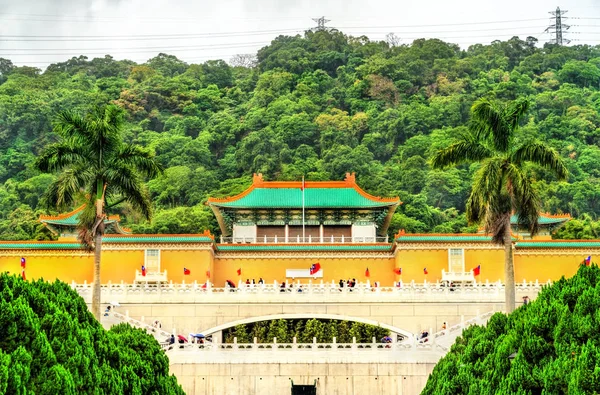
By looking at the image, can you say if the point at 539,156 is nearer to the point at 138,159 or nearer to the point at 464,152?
the point at 464,152

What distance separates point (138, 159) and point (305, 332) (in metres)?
9.79

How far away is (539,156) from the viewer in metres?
32.2

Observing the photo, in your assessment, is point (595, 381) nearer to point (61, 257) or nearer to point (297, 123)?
point (61, 257)

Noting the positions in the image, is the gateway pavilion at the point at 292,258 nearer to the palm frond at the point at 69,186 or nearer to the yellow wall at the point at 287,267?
the yellow wall at the point at 287,267

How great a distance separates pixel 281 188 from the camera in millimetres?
52062

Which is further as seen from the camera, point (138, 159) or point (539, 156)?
point (138, 159)

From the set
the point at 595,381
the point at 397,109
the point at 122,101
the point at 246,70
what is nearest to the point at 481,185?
the point at 595,381

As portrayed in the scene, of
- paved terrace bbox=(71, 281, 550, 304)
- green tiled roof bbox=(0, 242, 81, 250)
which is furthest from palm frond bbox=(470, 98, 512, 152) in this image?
green tiled roof bbox=(0, 242, 81, 250)

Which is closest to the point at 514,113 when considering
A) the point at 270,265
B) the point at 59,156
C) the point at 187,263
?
the point at 59,156

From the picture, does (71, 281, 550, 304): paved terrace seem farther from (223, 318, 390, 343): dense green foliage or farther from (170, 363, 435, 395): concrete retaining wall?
(170, 363, 435, 395): concrete retaining wall

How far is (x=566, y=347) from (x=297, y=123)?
244ft

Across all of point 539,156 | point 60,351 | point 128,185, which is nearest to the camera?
point 60,351

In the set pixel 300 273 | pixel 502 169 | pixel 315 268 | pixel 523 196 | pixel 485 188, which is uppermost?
pixel 502 169

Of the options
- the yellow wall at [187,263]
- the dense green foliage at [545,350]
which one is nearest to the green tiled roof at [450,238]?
the yellow wall at [187,263]
